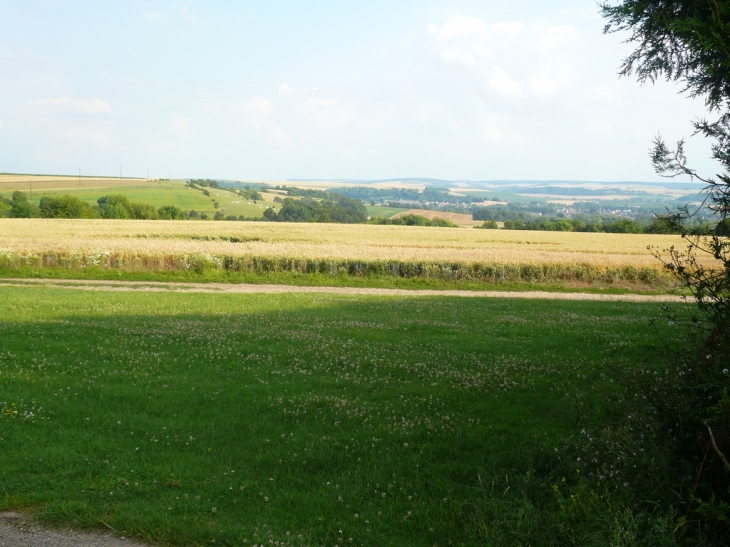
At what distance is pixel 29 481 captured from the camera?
603 cm

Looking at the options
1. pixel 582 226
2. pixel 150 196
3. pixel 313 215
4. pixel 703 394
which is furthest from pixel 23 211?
pixel 703 394

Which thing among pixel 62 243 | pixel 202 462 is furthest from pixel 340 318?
pixel 62 243

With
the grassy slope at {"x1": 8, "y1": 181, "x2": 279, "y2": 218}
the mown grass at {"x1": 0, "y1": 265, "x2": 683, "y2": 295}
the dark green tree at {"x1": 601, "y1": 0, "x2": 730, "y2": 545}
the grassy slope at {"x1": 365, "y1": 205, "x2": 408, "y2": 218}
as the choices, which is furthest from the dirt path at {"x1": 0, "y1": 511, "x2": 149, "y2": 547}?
the grassy slope at {"x1": 365, "y1": 205, "x2": 408, "y2": 218}

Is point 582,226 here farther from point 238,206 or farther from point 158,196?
point 158,196

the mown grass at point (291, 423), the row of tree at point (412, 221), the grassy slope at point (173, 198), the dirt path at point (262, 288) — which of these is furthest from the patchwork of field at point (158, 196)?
the mown grass at point (291, 423)

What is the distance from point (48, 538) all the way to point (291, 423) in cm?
342

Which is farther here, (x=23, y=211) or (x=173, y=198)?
(x=173, y=198)

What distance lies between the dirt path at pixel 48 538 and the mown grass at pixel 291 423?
0.14 meters

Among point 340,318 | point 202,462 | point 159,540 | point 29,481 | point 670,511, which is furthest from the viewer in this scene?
point 340,318

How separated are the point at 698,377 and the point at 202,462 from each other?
5.37m

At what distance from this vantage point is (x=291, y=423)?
793 cm

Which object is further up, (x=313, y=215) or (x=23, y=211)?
(x=313, y=215)

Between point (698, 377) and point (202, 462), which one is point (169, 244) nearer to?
point (202, 462)

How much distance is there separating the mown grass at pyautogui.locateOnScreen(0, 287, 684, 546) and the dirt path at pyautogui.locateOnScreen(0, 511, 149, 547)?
0.44ft
